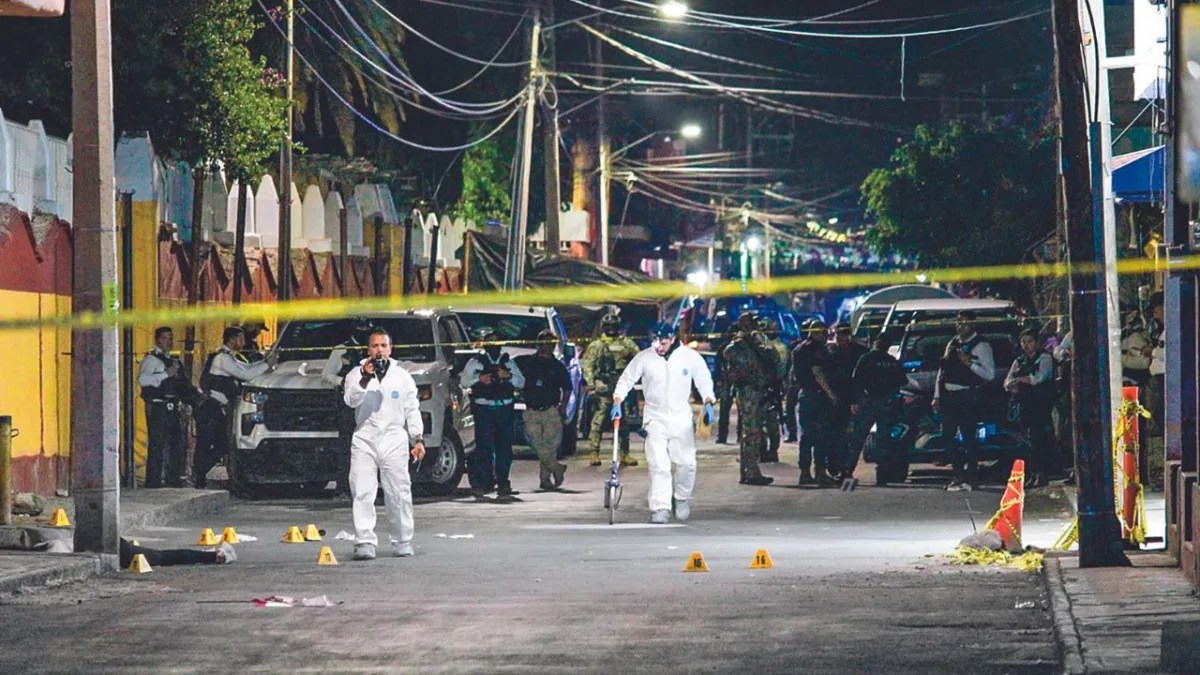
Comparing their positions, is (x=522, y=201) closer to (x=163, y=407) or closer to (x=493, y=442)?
(x=493, y=442)

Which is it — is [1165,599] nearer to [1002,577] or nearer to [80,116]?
[1002,577]

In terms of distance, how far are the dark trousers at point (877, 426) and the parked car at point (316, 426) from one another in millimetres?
4280

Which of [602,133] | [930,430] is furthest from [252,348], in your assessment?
[602,133]

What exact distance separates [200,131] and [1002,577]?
15.3m

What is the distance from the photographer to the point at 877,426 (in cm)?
2309

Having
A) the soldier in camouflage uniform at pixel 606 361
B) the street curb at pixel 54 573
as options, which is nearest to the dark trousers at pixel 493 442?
the soldier in camouflage uniform at pixel 606 361

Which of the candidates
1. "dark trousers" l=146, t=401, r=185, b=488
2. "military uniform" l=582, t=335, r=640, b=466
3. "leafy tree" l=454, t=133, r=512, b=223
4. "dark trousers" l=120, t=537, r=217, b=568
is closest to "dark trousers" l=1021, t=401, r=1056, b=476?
"military uniform" l=582, t=335, r=640, b=466

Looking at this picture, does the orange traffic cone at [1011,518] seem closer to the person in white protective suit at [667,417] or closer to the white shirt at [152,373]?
the person in white protective suit at [667,417]

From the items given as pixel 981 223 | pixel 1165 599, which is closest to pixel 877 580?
pixel 1165 599

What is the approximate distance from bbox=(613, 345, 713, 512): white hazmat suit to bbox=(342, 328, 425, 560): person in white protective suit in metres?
3.23

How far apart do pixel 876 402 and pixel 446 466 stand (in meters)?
4.78

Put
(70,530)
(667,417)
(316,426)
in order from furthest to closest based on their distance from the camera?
(316,426), (667,417), (70,530)

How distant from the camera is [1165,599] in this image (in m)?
11.8

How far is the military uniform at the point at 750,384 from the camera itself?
23.2 m
